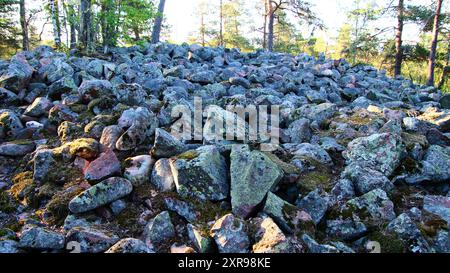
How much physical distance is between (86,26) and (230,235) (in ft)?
35.6

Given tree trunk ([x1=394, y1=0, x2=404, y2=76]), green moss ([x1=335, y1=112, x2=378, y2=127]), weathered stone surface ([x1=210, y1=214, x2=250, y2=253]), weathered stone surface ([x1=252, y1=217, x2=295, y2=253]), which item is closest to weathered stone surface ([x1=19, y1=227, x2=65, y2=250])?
weathered stone surface ([x1=210, y1=214, x2=250, y2=253])

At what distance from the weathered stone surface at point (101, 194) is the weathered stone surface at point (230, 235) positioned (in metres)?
1.27

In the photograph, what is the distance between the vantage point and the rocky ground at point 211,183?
10.5 ft

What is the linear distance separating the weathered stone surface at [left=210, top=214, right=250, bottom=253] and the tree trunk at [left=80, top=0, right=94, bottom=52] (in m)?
9.92

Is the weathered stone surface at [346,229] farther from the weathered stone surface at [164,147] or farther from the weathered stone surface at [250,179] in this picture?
the weathered stone surface at [164,147]

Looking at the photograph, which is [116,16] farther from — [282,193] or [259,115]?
[282,193]

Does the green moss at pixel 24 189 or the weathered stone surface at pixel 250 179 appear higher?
the weathered stone surface at pixel 250 179

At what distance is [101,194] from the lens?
12.1ft

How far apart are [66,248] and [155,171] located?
1366 mm

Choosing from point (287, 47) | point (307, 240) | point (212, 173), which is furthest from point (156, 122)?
point (287, 47)

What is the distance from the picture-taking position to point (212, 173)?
3.85 metres

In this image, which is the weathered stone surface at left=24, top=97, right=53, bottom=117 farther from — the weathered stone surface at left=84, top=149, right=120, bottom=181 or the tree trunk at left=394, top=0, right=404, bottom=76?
the tree trunk at left=394, top=0, right=404, bottom=76

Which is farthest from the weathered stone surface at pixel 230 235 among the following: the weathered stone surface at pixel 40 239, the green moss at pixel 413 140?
the green moss at pixel 413 140

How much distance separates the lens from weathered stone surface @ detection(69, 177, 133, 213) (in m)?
3.61
